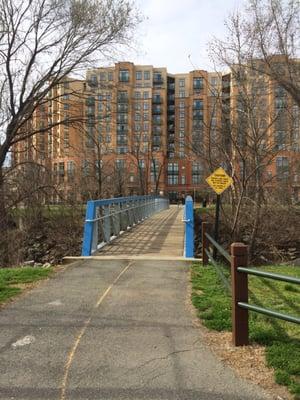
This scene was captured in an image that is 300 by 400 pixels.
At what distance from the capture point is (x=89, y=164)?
47.4m

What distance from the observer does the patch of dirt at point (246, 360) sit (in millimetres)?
3881

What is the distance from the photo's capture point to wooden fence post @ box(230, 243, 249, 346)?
4875mm

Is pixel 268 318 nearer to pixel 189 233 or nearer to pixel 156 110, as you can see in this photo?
pixel 189 233

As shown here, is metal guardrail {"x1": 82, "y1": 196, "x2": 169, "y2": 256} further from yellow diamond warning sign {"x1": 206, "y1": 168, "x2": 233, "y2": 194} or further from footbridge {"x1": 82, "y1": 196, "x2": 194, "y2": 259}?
yellow diamond warning sign {"x1": 206, "y1": 168, "x2": 233, "y2": 194}

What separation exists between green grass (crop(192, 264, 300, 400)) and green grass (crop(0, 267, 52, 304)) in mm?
2942

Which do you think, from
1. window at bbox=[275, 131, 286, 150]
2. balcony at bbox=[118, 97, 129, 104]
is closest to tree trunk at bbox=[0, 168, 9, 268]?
balcony at bbox=[118, 97, 129, 104]

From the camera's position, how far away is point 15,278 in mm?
8914

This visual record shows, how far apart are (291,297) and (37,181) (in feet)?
71.2

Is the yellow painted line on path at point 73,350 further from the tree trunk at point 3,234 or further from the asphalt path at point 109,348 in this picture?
the tree trunk at point 3,234

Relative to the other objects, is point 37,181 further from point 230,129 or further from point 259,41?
point 259,41

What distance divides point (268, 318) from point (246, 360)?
4.88 feet

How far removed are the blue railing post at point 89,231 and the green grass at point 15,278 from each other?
179 centimetres

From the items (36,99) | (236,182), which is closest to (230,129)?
(236,182)

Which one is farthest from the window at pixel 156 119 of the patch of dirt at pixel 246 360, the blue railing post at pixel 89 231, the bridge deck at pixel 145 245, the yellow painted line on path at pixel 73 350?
the patch of dirt at pixel 246 360
